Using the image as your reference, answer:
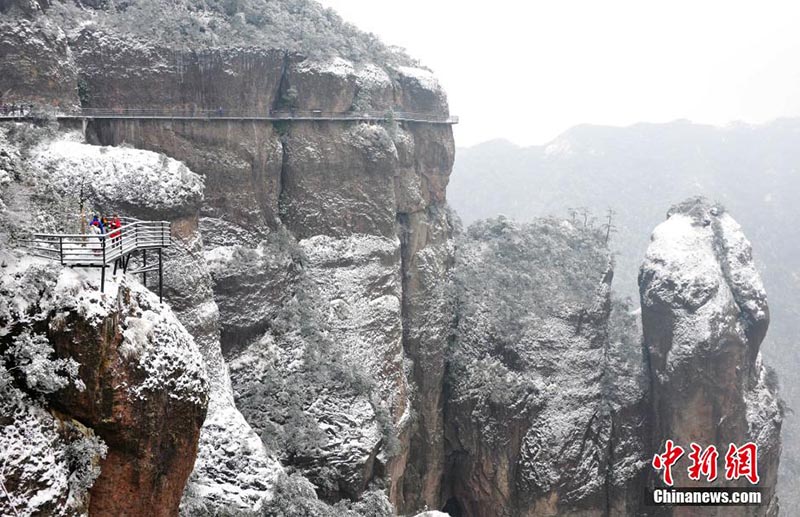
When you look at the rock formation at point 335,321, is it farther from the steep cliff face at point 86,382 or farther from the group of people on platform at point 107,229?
the group of people on platform at point 107,229

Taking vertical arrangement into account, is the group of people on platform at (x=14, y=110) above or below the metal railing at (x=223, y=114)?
below

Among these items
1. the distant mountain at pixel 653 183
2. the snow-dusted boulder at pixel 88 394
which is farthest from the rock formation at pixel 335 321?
the distant mountain at pixel 653 183

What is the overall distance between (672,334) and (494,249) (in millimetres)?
11768

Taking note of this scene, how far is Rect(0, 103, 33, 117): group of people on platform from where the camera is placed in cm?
2184

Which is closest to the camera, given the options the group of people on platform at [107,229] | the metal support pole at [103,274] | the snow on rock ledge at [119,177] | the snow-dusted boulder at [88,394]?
the snow-dusted boulder at [88,394]

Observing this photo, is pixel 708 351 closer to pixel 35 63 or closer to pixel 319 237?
pixel 319 237

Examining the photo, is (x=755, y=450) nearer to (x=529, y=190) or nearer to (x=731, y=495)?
(x=731, y=495)

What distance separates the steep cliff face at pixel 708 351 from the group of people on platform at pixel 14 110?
3023 centimetres

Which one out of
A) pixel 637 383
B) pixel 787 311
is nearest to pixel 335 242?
pixel 637 383

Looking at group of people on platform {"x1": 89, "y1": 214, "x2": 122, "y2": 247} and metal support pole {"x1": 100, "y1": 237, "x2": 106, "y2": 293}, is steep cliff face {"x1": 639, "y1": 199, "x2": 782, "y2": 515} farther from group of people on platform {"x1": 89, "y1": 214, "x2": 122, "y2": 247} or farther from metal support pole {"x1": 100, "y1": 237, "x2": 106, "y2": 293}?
metal support pole {"x1": 100, "y1": 237, "x2": 106, "y2": 293}

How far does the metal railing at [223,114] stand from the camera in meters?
24.0

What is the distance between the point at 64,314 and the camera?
460 inches

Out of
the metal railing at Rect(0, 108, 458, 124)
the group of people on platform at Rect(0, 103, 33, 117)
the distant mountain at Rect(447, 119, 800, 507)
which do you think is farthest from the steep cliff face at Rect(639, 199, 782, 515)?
Result: the distant mountain at Rect(447, 119, 800, 507)

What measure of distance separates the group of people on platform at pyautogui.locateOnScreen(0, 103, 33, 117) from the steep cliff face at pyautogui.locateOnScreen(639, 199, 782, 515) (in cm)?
3023
